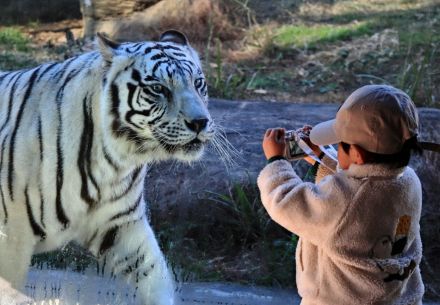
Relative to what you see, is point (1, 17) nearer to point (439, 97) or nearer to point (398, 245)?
point (439, 97)

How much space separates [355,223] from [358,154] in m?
0.12

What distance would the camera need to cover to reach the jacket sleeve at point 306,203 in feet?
4.54

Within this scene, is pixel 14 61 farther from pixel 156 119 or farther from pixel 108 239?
pixel 156 119

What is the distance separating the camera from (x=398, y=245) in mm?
1426

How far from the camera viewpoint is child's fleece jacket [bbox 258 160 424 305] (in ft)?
4.55

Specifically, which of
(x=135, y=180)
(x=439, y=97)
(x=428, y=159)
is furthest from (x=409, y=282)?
(x=439, y=97)

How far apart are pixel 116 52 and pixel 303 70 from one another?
249 cm

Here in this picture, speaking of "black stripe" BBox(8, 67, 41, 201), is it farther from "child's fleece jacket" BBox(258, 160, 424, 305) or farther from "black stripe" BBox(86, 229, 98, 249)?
"child's fleece jacket" BBox(258, 160, 424, 305)

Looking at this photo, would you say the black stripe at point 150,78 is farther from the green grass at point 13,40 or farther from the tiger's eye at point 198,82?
the green grass at point 13,40

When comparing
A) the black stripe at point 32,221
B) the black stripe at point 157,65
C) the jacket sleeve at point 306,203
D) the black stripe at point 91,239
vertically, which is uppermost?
the black stripe at point 157,65

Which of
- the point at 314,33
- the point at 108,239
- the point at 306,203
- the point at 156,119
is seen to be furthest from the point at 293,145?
the point at 314,33

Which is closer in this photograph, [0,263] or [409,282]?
[409,282]

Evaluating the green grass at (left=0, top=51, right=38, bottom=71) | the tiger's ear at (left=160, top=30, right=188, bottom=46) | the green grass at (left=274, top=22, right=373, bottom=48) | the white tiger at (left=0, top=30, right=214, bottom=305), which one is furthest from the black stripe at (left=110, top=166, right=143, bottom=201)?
the green grass at (left=274, top=22, right=373, bottom=48)

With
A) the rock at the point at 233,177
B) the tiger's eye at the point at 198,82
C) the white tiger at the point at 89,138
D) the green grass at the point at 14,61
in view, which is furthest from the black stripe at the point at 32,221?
the green grass at the point at 14,61
